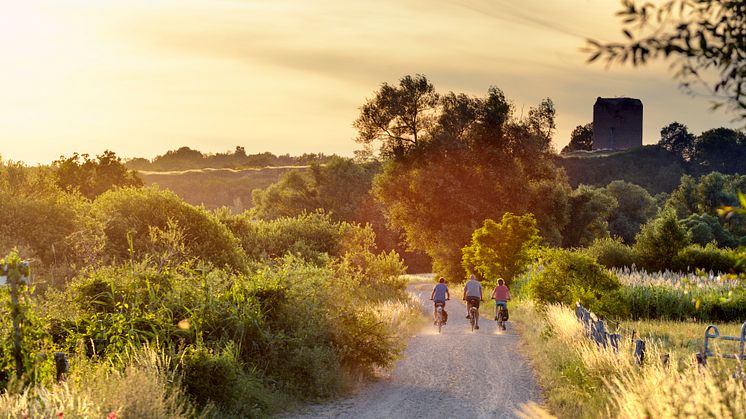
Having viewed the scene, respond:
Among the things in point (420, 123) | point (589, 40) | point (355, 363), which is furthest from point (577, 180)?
point (589, 40)

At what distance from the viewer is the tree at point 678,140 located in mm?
130375

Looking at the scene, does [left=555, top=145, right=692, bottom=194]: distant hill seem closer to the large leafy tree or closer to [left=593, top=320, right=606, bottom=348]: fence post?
the large leafy tree

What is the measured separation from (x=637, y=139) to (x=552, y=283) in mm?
149145

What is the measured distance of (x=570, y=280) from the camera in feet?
89.3

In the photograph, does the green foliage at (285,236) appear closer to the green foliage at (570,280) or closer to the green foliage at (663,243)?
the green foliage at (570,280)

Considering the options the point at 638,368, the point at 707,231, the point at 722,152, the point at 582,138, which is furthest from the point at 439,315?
the point at 582,138

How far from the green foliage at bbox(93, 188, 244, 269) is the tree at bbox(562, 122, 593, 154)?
13693 cm

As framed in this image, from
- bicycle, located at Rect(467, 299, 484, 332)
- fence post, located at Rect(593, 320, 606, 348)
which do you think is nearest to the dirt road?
fence post, located at Rect(593, 320, 606, 348)

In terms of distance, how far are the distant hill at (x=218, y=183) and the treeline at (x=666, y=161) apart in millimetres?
50522

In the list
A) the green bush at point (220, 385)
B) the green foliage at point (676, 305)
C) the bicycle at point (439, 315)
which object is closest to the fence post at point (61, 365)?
the green bush at point (220, 385)

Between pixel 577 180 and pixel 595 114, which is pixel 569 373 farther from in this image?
pixel 595 114

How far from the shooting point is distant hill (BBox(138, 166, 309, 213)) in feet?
412

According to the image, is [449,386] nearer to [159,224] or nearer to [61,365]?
[61,365]

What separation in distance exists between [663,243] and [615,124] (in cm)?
12542
